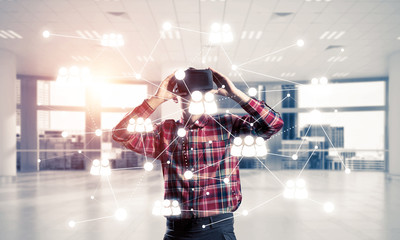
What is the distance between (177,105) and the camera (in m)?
7.63

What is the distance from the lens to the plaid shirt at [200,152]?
45.7 inches

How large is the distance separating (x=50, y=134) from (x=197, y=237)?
1204cm

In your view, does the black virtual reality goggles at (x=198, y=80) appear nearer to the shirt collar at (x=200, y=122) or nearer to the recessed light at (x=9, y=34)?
the shirt collar at (x=200, y=122)

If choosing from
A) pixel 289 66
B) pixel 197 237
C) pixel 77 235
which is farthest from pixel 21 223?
pixel 289 66

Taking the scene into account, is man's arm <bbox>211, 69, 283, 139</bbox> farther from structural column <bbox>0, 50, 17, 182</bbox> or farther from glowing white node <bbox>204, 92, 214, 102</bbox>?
structural column <bbox>0, 50, 17, 182</bbox>

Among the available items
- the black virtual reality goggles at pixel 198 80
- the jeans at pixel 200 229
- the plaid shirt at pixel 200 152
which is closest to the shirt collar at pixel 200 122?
the plaid shirt at pixel 200 152

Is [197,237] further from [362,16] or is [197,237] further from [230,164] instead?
[362,16]

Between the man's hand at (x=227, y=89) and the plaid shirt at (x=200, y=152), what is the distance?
0.04 meters

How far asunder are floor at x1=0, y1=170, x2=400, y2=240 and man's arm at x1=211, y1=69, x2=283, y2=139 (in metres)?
2.67

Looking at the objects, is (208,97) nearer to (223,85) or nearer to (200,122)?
(223,85)

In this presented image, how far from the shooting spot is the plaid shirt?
3.81ft

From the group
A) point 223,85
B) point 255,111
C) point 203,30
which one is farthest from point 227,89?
point 203,30

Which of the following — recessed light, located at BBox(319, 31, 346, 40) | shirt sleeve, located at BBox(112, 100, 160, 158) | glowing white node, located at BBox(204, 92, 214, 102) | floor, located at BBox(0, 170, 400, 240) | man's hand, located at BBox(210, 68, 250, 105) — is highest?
recessed light, located at BBox(319, 31, 346, 40)

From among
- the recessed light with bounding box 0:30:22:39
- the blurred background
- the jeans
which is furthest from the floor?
the recessed light with bounding box 0:30:22:39
